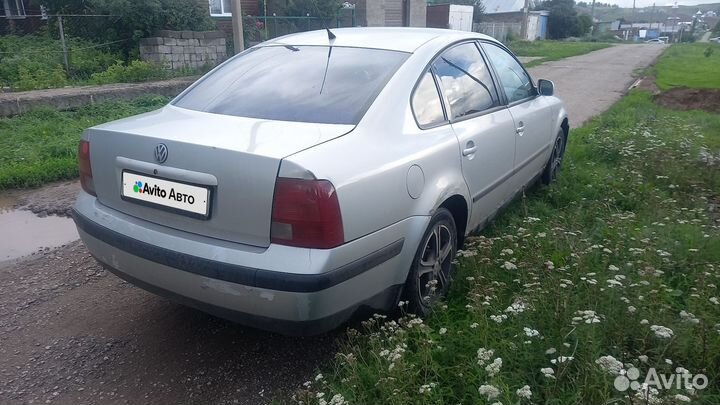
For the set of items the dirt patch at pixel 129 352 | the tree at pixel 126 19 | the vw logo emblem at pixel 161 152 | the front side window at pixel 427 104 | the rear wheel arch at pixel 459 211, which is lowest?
the dirt patch at pixel 129 352

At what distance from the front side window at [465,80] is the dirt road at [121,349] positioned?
5.21ft

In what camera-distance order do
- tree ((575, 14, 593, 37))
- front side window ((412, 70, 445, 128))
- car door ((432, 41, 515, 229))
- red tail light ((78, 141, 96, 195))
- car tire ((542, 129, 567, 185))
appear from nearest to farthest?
red tail light ((78, 141, 96, 195))
front side window ((412, 70, 445, 128))
car door ((432, 41, 515, 229))
car tire ((542, 129, 567, 185))
tree ((575, 14, 593, 37))

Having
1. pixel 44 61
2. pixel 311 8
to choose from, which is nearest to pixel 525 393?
pixel 44 61

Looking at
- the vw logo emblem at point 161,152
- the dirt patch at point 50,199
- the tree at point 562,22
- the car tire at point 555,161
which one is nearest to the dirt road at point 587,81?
the car tire at point 555,161

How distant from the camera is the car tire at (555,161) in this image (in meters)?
5.25

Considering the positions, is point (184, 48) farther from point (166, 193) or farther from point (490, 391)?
point (490, 391)

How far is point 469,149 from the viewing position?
3281mm

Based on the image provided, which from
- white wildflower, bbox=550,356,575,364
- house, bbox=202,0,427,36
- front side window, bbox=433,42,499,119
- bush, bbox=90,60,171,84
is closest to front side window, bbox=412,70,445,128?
front side window, bbox=433,42,499,119

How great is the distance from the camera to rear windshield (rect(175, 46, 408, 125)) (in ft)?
9.36

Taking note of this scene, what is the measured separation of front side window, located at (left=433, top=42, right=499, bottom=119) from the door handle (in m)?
0.18

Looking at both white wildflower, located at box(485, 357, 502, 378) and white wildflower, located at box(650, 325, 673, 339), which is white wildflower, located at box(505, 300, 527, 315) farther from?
white wildflower, located at box(650, 325, 673, 339)

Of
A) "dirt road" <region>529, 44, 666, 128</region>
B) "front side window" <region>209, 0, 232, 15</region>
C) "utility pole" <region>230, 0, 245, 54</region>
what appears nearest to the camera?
"utility pole" <region>230, 0, 245, 54</region>
